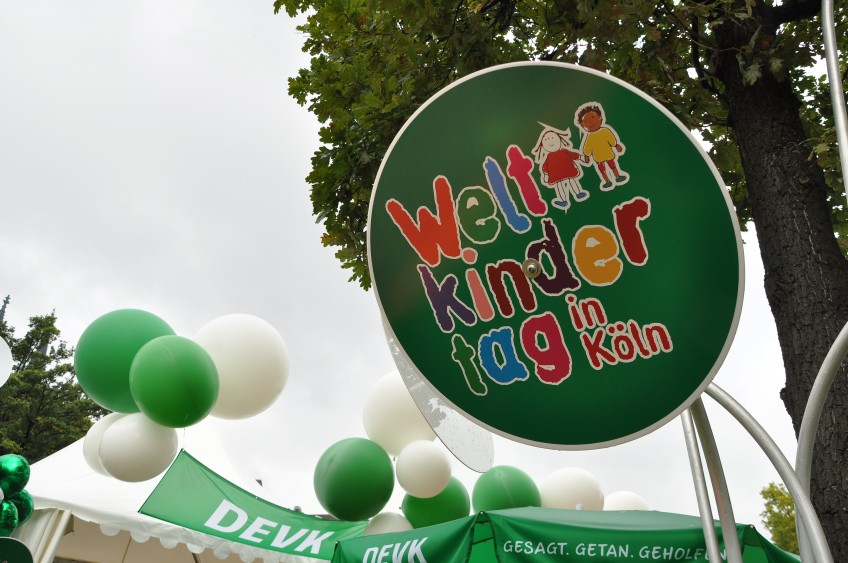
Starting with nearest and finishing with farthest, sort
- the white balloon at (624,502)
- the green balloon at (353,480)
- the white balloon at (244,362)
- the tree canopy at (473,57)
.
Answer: the tree canopy at (473,57), the white balloon at (244,362), the green balloon at (353,480), the white balloon at (624,502)

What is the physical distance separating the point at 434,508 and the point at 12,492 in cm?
331

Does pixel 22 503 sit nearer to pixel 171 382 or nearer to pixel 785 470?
pixel 171 382

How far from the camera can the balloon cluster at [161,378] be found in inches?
185

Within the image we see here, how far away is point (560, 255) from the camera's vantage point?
207cm

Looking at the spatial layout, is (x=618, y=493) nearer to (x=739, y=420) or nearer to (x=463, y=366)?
(x=739, y=420)

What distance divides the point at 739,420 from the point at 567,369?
97cm

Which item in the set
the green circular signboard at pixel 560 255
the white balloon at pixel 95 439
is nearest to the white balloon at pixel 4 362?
the white balloon at pixel 95 439

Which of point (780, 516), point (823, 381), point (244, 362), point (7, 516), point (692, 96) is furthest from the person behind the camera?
point (780, 516)

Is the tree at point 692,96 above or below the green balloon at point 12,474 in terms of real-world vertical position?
above

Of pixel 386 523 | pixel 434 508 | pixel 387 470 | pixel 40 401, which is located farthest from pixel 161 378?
pixel 40 401

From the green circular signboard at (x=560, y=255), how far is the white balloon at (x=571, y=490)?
15.3 ft

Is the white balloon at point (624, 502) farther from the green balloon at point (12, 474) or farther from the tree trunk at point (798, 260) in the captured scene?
the green balloon at point (12, 474)

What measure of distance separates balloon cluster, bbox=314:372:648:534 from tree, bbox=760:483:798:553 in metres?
25.3

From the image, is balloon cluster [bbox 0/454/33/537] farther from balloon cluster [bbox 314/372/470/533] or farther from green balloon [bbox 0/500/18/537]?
balloon cluster [bbox 314/372/470/533]
